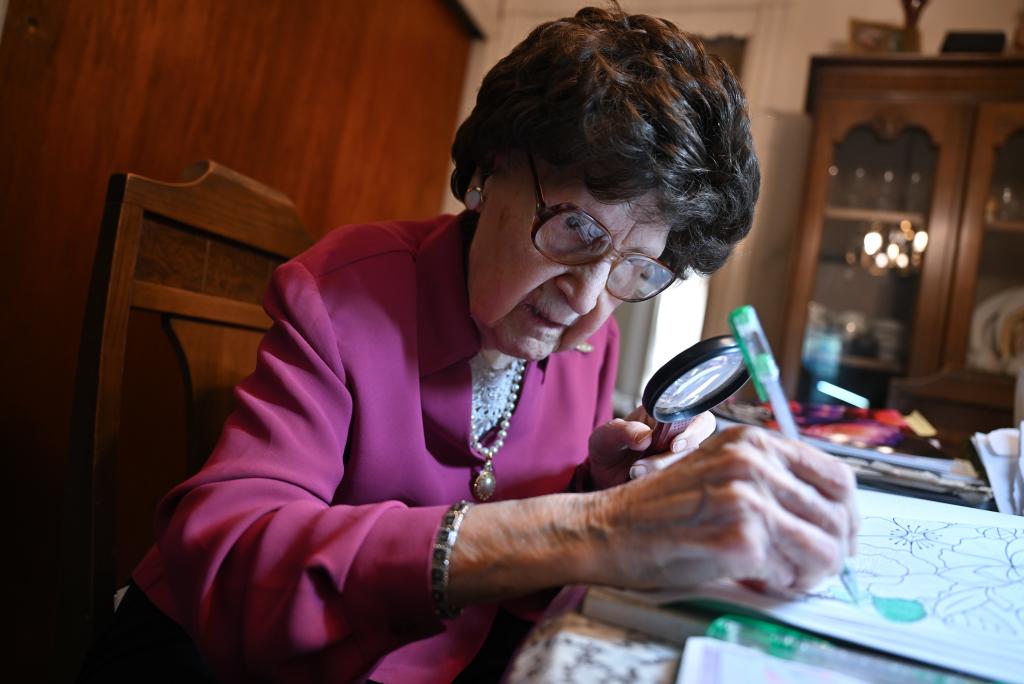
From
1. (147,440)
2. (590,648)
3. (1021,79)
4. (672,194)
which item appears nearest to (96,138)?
(147,440)

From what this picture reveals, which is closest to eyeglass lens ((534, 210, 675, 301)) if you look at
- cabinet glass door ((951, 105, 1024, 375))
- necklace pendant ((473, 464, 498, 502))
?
necklace pendant ((473, 464, 498, 502))

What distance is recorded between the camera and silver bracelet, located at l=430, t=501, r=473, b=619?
54cm

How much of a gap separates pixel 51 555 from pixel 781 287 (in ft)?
9.34

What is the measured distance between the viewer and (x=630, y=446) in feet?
2.81

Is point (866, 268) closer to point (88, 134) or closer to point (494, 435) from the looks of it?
point (494, 435)

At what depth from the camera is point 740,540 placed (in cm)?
47

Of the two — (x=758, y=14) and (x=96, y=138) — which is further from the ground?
(x=758, y=14)

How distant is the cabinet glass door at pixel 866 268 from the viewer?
270 cm

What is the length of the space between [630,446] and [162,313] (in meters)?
0.67

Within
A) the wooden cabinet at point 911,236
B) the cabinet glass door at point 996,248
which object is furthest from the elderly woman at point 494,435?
the cabinet glass door at point 996,248

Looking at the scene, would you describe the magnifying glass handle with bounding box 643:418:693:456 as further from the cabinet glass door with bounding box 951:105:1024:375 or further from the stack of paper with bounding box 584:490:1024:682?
the cabinet glass door with bounding box 951:105:1024:375

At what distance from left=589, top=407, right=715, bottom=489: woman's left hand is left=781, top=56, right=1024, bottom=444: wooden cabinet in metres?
2.03

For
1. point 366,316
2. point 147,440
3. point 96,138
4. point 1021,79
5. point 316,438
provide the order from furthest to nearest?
point 1021,79, point 147,440, point 96,138, point 366,316, point 316,438

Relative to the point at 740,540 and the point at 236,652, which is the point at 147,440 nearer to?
the point at 236,652
